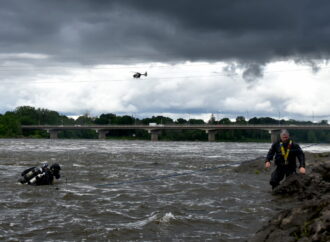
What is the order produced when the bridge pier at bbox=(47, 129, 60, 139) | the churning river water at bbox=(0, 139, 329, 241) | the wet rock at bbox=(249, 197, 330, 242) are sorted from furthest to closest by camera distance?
the bridge pier at bbox=(47, 129, 60, 139)
the churning river water at bbox=(0, 139, 329, 241)
the wet rock at bbox=(249, 197, 330, 242)

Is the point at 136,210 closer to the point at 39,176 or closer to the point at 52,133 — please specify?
the point at 39,176

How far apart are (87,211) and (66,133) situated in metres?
186

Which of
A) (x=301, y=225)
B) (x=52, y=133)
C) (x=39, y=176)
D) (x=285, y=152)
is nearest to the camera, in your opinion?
(x=301, y=225)

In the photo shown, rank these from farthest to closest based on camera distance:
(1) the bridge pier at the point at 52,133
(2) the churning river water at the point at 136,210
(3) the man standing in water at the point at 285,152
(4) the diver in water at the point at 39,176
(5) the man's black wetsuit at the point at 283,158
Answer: (1) the bridge pier at the point at 52,133, (4) the diver in water at the point at 39,176, (3) the man standing in water at the point at 285,152, (5) the man's black wetsuit at the point at 283,158, (2) the churning river water at the point at 136,210

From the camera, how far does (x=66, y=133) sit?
192250 mm

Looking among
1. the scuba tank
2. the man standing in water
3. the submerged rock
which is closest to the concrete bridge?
the man standing in water

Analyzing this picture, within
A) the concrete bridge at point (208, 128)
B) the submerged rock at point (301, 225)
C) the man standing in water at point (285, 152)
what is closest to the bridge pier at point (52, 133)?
the concrete bridge at point (208, 128)

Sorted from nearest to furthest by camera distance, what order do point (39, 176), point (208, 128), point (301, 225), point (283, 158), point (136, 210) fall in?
point (301, 225)
point (136, 210)
point (283, 158)
point (39, 176)
point (208, 128)

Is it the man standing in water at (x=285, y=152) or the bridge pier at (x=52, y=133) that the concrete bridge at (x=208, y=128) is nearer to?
the bridge pier at (x=52, y=133)

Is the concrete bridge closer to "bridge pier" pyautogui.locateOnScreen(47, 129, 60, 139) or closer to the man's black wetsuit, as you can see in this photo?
"bridge pier" pyautogui.locateOnScreen(47, 129, 60, 139)

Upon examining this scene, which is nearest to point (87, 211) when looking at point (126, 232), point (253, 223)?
point (126, 232)

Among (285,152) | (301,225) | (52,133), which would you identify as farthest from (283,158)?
(52,133)

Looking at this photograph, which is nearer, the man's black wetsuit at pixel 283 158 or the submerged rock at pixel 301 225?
the submerged rock at pixel 301 225

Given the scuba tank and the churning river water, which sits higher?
the scuba tank
